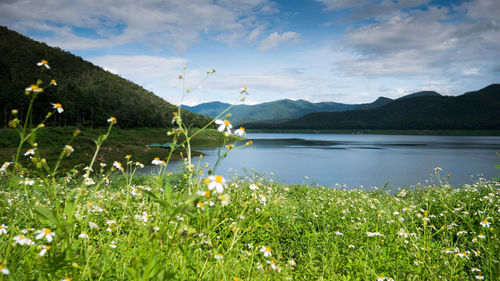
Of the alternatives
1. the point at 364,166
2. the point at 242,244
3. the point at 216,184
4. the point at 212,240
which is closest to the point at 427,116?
the point at 364,166

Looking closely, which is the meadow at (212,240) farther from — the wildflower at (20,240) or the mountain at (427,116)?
the mountain at (427,116)

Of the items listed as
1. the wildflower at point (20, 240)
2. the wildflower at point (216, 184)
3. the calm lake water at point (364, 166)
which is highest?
the wildflower at point (216, 184)

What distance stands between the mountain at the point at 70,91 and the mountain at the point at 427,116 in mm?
64115

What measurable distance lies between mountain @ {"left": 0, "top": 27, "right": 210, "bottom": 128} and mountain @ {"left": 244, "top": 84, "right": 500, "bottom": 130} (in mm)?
64115

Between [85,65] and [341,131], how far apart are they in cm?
12427

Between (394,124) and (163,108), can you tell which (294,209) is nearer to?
(163,108)

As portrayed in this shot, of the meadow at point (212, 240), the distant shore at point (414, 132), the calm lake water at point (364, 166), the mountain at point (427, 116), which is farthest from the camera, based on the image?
the mountain at point (427, 116)

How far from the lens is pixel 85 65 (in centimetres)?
8538

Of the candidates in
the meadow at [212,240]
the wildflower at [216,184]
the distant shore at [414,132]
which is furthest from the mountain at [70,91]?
the distant shore at [414,132]

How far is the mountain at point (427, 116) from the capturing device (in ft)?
365

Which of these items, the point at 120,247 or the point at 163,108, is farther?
the point at 163,108

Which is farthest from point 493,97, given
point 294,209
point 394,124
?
point 294,209

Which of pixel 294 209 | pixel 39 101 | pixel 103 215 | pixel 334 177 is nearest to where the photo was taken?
pixel 103 215

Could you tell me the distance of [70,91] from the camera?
51.8 m
